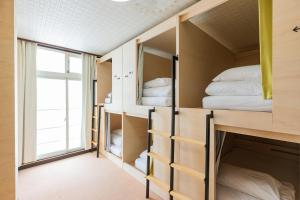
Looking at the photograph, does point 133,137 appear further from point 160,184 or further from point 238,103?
point 238,103

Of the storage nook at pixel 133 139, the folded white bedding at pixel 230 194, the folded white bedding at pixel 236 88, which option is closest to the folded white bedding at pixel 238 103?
the folded white bedding at pixel 236 88

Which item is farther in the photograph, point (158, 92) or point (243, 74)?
point (158, 92)

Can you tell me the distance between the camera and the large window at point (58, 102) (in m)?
3.32

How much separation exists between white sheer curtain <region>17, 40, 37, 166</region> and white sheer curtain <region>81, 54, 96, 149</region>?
967mm

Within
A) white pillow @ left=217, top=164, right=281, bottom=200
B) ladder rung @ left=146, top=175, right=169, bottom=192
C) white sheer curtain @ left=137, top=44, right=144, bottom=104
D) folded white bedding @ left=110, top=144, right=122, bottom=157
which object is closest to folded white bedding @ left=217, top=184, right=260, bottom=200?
white pillow @ left=217, top=164, right=281, bottom=200

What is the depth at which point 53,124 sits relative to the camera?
3523 millimetres

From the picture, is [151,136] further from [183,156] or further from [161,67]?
[161,67]

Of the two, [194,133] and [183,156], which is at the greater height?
[194,133]

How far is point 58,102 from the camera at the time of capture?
3.55 m

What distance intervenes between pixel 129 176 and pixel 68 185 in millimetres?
926

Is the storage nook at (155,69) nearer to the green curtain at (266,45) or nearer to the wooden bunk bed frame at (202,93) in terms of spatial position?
the wooden bunk bed frame at (202,93)

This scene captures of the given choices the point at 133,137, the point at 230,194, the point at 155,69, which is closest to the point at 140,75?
the point at 155,69

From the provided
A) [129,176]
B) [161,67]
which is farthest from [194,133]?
[161,67]
